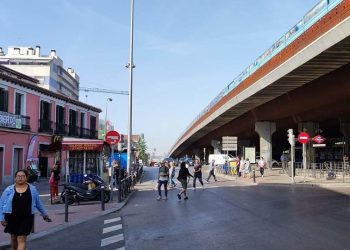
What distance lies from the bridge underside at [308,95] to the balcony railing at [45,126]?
15609mm

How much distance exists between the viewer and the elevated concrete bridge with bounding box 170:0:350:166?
851 inches

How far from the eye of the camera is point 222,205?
17750 mm

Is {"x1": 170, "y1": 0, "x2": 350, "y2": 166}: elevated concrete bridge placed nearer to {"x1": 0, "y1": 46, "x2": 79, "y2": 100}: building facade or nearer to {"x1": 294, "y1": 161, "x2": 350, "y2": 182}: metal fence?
{"x1": 294, "y1": 161, "x2": 350, "y2": 182}: metal fence

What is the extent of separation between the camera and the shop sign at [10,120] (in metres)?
30.9

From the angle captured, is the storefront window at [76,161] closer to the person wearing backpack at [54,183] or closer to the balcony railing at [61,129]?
the person wearing backpack at [54,183]

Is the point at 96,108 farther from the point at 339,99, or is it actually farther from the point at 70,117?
the point at 339,99

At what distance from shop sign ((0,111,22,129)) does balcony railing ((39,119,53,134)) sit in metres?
3.73

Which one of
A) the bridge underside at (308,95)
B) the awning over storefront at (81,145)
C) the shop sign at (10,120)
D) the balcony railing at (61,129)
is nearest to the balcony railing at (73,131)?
the balcony railing at (61,129)

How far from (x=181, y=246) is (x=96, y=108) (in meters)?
42.2

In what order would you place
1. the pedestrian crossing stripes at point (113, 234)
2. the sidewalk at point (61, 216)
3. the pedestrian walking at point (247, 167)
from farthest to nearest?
the pedestrian walking at point (247, 167) → the sidewalk at point (61, 216) → the pedestrian crossing stripes at point (113, 234)

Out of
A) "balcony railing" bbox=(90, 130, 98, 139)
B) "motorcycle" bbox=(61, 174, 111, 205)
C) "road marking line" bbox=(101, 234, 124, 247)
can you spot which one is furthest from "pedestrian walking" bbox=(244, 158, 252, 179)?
"road marking line" bbox=(101, 234, 124, 247)

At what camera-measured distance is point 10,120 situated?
3209 cm

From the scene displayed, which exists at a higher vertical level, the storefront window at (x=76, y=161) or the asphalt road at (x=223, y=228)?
the storefront window at (x=76, y=161)

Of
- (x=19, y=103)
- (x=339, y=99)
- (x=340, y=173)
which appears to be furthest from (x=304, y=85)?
(x=19, y=103)
